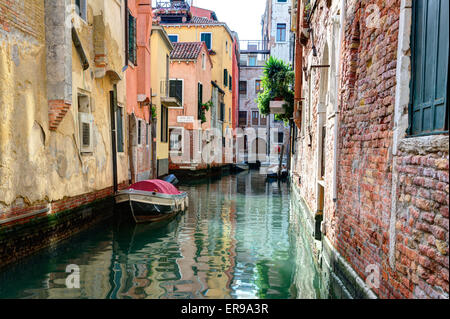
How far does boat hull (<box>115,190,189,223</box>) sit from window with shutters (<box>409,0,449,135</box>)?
21.6 feet

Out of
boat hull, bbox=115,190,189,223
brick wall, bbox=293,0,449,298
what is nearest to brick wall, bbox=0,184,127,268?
boat hull, bbox=115,190,189,223

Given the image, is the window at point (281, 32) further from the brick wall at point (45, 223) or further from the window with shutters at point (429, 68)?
the window with shutters at point (429, 68)

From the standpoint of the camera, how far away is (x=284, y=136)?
1399 inches

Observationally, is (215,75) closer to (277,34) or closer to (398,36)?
(277,34)

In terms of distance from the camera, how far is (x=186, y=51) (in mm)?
21078

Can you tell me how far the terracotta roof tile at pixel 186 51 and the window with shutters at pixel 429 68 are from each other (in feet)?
60.2

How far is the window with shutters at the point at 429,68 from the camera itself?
2.39 meters

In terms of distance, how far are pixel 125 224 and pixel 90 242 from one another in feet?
5.70

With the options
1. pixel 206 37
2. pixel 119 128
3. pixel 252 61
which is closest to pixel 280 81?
pixel 119 128

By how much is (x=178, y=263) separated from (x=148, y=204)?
2853mm

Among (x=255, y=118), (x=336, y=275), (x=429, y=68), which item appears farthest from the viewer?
(x=255, y=118)

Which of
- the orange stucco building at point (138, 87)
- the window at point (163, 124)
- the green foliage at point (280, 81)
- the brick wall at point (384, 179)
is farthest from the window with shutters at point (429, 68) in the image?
the green foliage at point (280, 81)

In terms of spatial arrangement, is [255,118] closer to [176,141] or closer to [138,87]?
[176,141]

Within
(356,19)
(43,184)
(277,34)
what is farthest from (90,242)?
(277,34)
